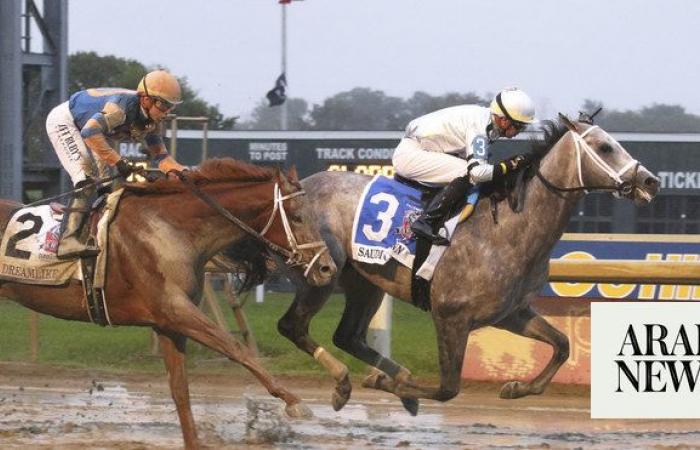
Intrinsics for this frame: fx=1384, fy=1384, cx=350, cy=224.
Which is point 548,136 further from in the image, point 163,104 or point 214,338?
point 214,338

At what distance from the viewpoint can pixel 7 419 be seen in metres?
8.65

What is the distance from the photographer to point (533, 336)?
8305mm

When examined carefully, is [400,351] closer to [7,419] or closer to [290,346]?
[290,346]

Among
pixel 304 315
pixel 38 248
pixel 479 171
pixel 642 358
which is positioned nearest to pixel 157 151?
pixel 38 248

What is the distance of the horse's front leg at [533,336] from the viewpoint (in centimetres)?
822

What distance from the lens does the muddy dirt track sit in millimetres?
7969

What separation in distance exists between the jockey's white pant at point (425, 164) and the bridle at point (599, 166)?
1.71 ft

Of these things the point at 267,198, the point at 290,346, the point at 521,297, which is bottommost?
the point at 290,346

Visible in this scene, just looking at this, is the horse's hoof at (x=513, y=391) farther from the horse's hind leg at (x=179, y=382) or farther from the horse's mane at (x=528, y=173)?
the horse's hind leg at (x=179, y=382)

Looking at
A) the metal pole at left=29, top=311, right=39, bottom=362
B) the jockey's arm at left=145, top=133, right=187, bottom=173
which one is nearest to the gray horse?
the jockey's arm at left=145, top=133, right=187, bottom=173

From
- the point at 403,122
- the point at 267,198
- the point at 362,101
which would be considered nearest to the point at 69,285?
the point at 267,198

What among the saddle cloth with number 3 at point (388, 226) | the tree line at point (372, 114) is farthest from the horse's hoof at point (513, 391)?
the tree line at point (372, 114)

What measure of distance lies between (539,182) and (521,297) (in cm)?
67

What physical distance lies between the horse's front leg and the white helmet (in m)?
1.17
